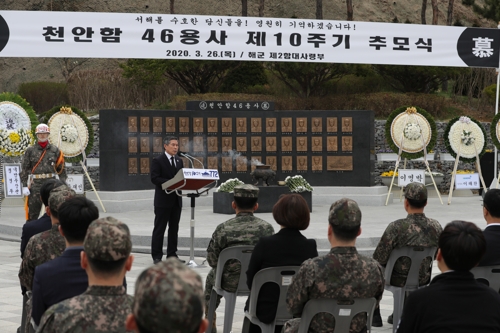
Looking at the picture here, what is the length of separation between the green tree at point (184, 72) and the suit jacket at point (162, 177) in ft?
53.5

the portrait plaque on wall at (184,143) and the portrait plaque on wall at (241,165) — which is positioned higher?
the portrait plaque on wall at (184,143)

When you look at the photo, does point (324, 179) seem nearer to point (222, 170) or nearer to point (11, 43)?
point (222, 170)

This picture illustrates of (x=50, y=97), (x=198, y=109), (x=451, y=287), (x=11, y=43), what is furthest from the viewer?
(x=50, y=97)

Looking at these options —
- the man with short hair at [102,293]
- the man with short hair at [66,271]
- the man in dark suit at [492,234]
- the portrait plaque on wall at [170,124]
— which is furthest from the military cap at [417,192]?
the portrait plaque on wall at [170,124]

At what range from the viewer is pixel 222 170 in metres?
18.5

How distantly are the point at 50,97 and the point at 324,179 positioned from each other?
15.2m

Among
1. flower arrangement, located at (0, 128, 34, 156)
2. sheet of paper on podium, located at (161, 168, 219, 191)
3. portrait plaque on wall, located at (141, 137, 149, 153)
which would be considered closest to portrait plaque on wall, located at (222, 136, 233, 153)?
portrait plaque on wall, located at (141, 137, 149, 153)

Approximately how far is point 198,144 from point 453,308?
1527cm

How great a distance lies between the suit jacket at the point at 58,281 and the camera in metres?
3.95

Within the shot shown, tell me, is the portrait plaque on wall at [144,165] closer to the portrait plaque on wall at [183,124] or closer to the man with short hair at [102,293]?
the portrait plaque on wall at [183,124]

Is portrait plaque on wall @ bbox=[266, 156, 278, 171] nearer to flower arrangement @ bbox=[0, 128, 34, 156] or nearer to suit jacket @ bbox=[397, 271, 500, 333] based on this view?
flower arrangement @ bbox=[0, 128, 34, 156]

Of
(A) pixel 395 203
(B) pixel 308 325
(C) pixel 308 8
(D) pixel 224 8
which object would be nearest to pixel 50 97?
(A) pixel 395 203

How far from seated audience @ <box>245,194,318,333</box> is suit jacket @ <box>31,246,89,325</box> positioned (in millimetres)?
1670

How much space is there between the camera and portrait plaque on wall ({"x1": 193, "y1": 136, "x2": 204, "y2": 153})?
18.5 m
